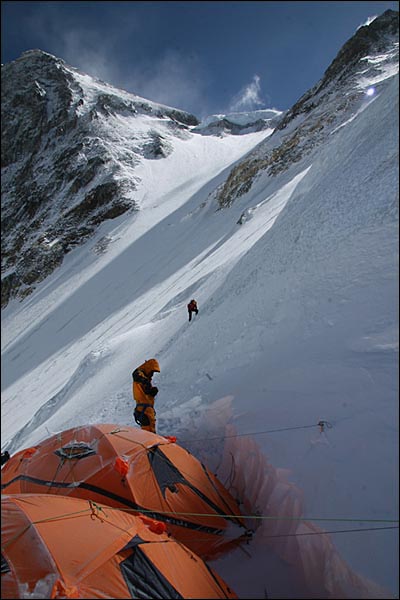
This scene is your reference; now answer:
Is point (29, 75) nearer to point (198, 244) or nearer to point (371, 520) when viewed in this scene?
point (198, 244)

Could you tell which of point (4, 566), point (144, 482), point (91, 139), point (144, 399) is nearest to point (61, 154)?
point (91, 139)

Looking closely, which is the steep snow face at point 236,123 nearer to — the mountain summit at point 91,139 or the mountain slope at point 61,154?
the mountain summit at point 91,139

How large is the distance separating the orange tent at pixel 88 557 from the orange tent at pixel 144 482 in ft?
2.17

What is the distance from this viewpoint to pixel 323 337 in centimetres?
423

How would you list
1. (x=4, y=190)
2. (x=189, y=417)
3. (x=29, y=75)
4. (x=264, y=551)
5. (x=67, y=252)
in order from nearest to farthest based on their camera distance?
(x=264, y=551), (x=189, y=417), (x=67, y=252), (x=4, y=190), (x=29, y=75)

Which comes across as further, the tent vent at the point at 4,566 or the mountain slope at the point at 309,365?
the mountain slope at the point at 309,365

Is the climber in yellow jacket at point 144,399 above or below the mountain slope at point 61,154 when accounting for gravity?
below

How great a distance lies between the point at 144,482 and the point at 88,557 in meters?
1.38

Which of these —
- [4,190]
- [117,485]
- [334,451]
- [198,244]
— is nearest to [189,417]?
[117,485]

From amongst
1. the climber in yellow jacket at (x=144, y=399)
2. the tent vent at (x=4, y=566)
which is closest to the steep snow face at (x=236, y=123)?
the climber in yellow jacket at (x=144, y=399)

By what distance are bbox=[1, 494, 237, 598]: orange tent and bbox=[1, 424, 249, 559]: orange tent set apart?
66 cm

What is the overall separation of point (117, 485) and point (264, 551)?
180 cm

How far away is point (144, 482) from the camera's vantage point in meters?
4.24

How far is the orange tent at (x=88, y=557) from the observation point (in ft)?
8.65
